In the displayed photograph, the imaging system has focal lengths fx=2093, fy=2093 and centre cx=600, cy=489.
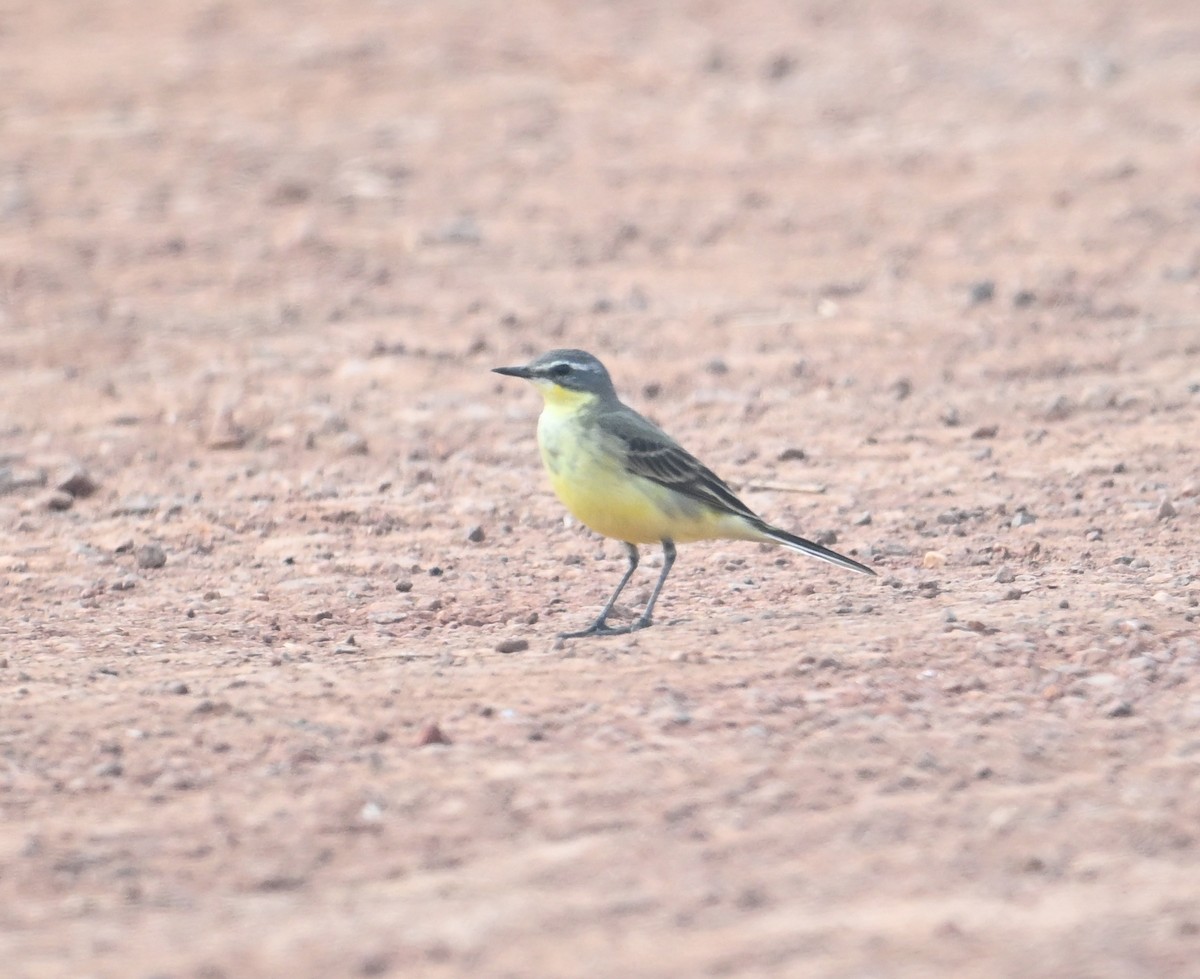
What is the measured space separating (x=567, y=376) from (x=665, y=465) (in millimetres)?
638

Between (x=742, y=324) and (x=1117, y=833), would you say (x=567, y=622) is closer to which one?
(x=1117, y=833)

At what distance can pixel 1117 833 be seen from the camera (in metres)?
6.03

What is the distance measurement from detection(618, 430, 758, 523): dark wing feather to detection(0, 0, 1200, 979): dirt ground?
0.46m

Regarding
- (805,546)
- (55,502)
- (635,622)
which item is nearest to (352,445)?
(55,502)

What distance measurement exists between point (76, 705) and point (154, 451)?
4.68 meters

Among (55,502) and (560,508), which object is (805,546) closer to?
(560,508)

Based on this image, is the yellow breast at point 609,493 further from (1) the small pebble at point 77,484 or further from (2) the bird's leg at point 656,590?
(1) the small pebble at point 77,484

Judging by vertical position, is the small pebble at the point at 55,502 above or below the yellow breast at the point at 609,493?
below

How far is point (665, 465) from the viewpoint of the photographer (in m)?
8.70

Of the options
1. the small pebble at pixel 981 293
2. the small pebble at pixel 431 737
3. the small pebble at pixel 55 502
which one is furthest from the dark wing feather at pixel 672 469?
the small pebble at pixel 981 293

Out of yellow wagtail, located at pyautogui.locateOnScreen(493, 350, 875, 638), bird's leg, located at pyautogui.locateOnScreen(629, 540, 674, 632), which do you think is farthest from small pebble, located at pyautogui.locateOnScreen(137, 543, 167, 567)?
bird's leg, located at pyautogui.locateOnScreen(629, 540, 674, 632)

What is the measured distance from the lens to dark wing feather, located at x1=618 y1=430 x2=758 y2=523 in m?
8.66

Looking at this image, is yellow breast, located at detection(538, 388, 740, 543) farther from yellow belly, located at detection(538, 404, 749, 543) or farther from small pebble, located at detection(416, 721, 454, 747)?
small pebble, located at detection(416, 721, 454, 747)

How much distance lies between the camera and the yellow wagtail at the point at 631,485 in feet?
28.2
